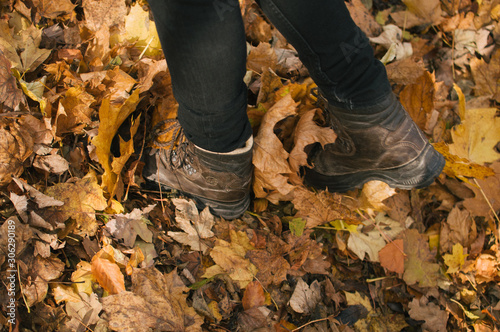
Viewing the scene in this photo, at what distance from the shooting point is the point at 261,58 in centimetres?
194

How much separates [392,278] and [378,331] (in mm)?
287

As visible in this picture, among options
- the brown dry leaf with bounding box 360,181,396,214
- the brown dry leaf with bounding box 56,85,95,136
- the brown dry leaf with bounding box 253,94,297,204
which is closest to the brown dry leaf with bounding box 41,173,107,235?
the brown dry leaf with bounding box 56,85,95,136

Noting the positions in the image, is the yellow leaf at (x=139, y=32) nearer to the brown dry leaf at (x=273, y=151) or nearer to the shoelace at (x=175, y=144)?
the shoelace at (x=175, y=144)

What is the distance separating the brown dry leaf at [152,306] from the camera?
1289 mm

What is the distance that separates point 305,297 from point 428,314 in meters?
0.69

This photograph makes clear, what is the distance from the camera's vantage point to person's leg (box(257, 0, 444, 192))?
3.51ft

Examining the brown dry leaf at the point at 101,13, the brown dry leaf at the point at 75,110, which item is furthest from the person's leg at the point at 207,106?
the brown dry leaf at the point at 101,13

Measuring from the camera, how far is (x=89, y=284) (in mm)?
1372

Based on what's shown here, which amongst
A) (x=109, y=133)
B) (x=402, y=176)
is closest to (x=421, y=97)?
(x=402, y=176)

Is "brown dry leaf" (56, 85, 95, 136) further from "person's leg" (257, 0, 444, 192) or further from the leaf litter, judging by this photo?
"person's leg" (257, 0, 444, 192)

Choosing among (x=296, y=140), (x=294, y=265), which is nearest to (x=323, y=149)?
(x=296, y=140)

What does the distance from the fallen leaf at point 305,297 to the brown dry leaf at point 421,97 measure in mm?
1160

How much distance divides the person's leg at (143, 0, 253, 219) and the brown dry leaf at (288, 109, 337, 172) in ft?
0.80

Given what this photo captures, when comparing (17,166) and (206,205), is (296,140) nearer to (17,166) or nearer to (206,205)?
(206,205)
